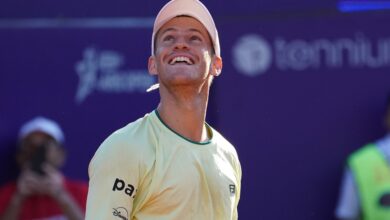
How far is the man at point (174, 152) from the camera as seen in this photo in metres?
3.75

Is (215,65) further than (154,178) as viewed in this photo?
Yes

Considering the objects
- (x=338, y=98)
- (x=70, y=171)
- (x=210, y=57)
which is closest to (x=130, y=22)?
(x=70, y=171)

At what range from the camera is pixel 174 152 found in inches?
153

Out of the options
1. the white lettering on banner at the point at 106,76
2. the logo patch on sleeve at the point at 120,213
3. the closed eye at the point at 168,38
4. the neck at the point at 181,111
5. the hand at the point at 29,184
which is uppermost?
the white lettering on banner at the point at 106,76

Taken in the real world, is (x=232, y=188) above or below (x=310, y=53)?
below

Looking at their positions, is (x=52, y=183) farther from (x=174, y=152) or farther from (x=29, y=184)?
(x=174, y=152)

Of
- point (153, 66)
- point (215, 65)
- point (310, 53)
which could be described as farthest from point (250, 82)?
point (153, 66)

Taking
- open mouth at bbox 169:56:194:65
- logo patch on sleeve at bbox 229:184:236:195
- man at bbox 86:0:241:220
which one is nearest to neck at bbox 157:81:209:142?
man at bbox 86:0:241:220

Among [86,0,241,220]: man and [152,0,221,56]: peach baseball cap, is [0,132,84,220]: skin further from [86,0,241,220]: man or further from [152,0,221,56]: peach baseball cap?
[152,0,221,56]: peach baseball cap

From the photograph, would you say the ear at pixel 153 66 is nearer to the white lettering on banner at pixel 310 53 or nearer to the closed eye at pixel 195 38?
the closed eye at pixel 195 38

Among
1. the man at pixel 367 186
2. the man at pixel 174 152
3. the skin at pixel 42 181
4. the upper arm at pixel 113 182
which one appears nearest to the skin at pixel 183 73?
the man at pixel 174 152

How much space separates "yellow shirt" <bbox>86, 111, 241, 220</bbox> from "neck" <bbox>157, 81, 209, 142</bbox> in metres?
0.04

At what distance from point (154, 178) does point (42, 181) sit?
2.97m

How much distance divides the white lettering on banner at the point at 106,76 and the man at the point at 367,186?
55.4 inches
